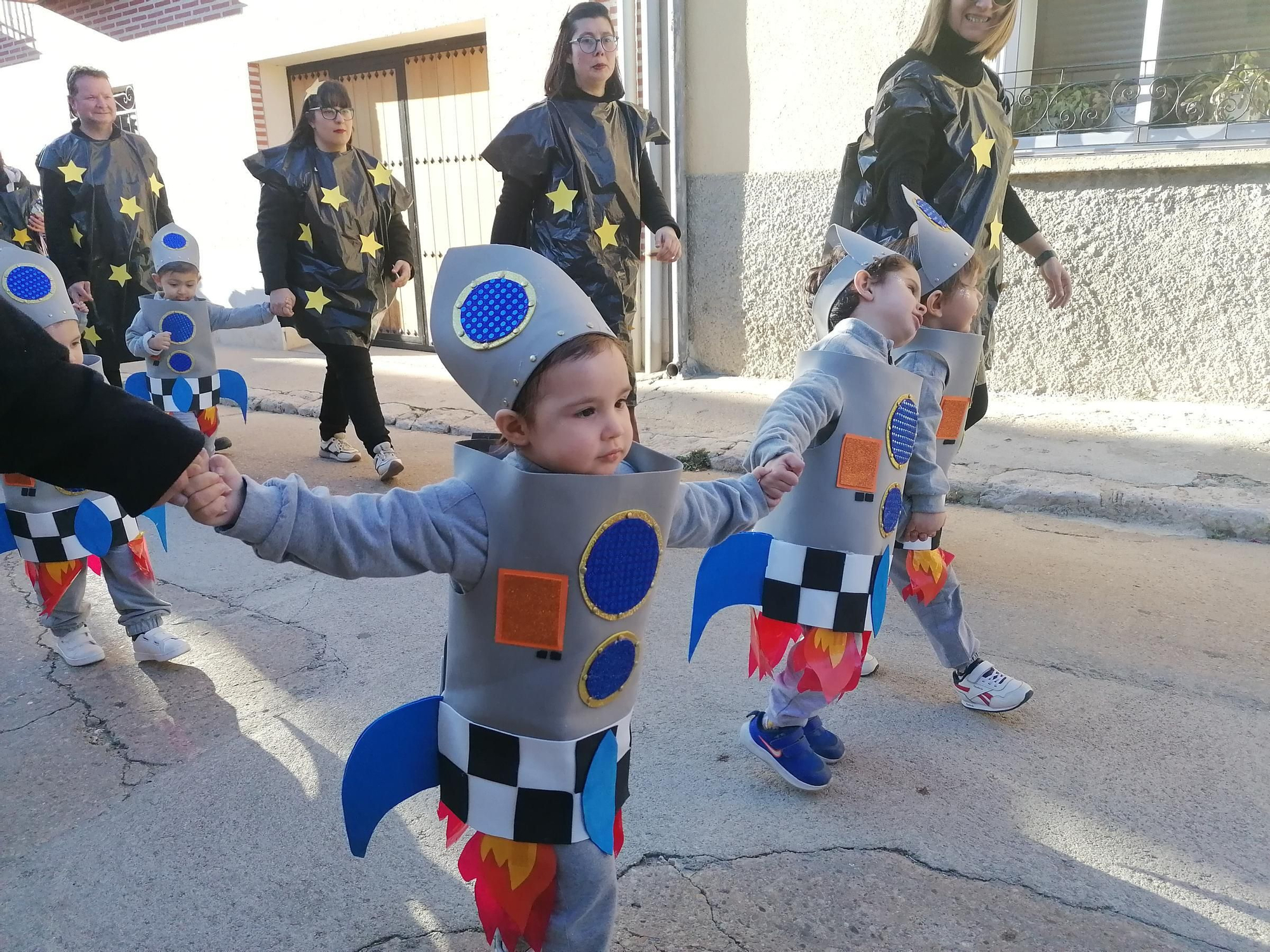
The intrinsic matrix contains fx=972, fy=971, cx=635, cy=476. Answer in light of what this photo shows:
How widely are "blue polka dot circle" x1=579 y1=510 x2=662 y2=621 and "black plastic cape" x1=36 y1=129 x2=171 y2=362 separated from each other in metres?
4.52

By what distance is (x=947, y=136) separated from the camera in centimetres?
283

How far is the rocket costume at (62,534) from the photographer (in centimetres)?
268

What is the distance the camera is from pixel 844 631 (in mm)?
2121

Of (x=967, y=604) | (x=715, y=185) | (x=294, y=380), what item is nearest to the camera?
(x=967, y=604)

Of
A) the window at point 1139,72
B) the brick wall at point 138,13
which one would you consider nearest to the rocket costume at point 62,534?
the window at point 1139,72

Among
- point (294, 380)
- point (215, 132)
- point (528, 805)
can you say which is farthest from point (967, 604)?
point (215, 132)

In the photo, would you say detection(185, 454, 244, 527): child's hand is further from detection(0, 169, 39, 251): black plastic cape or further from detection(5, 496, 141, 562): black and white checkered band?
detection(0, 169, 39, 251): black plastic cape

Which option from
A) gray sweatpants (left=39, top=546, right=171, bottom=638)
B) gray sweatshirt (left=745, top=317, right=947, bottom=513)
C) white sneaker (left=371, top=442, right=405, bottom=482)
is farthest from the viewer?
white sneaker (left=371, top=442, right=405, bottom=482)

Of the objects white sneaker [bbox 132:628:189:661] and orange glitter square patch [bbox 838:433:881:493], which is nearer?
orange glitter square patch [bbox 838:433:881:493]

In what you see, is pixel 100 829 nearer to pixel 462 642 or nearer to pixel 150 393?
pixel 462 642

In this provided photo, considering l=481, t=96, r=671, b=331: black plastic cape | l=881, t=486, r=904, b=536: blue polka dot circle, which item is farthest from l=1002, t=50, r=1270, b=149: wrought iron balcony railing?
l=881, t=486, r=904, b=536: blue polka dot circle

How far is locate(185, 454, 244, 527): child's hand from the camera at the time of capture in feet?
4.18

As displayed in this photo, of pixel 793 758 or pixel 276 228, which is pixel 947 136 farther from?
pixel 276 228

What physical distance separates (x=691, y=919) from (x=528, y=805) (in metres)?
0.57
